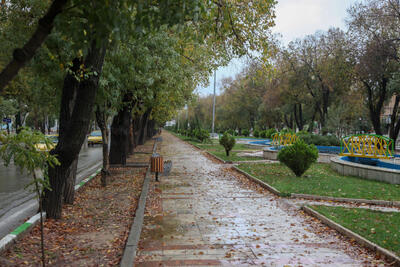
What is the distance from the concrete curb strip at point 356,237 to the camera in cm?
507

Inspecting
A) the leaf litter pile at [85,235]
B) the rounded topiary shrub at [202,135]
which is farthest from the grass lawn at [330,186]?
the rounded topiary shrub at [202,135]

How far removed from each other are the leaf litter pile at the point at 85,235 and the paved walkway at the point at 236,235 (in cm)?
50

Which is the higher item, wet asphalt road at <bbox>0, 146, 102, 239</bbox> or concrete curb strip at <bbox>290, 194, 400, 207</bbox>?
concrete curb strip at <bbox>290, 194, 400, 207</bbox>

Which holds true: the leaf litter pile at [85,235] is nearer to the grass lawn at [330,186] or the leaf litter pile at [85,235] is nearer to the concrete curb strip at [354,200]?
the concrete curb strip at [354,200]

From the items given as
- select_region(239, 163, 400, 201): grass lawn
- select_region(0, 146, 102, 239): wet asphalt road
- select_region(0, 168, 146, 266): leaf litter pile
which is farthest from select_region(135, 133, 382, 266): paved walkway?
select_region(0, 146, 102, 239): wet asphalt road

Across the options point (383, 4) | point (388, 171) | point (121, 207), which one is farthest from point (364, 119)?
point (121, 207)

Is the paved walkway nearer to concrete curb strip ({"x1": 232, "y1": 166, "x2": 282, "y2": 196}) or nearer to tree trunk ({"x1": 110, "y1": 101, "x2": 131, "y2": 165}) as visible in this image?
concrete curb strip ({"x1": 232, "y1": 166, "x2": 282, "y2": 196})

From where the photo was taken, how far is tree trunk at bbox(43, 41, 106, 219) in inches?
251

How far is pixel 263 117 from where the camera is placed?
55812 mm

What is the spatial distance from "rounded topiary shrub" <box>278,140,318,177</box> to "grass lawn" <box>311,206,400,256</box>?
15.2 ft

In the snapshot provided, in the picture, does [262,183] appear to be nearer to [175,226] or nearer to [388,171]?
[388,171]

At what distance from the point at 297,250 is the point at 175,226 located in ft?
7.95

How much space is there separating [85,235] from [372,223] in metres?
5.33

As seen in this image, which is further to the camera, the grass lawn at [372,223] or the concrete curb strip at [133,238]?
the grass lawn at [372,223]
